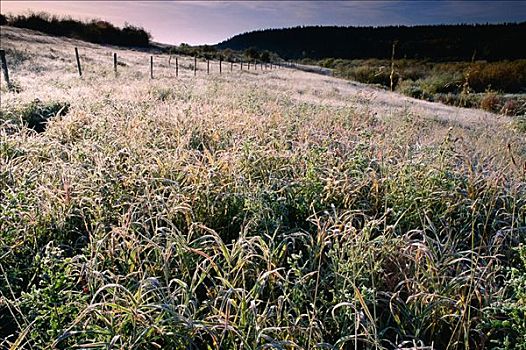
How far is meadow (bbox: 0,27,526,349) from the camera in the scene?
158 cm

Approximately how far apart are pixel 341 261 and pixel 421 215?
104cm

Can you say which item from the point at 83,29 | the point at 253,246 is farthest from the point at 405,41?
the point at 253,246

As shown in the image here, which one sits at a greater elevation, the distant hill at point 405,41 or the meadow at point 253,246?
the distant hill at point 405,41

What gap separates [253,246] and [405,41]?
223 ft

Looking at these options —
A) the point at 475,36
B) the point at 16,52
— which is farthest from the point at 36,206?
the point at 475,36

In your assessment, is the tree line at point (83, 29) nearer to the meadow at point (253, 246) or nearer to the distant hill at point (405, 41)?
the distant hill at point (405, 41)

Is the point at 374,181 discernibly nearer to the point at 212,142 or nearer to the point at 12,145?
the point at 212,142

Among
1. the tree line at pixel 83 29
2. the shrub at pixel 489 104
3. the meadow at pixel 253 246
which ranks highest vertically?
the tree line at pixel 83 29

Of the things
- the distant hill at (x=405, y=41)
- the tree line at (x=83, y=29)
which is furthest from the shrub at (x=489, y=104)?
the tree line at (x=83, y=29)

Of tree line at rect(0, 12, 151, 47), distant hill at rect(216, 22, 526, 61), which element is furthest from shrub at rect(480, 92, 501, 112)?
tree line at rect(0, 12, 151, 47)

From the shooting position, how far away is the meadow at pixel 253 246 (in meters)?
1.58

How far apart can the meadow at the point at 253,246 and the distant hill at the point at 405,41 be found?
2345 cm

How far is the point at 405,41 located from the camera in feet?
201

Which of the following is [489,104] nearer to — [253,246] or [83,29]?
[253,246]
